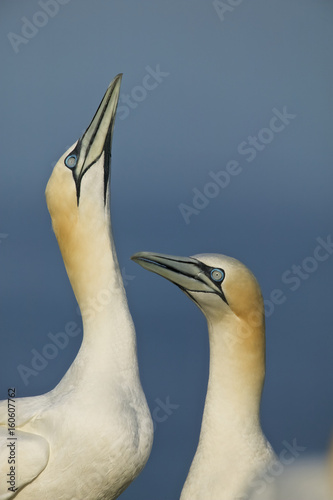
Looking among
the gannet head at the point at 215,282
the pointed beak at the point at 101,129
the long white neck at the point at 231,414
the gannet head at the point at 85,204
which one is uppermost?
the pointed beak at the point at 101,129

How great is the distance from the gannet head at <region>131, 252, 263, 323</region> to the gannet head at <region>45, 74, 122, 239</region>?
0.36 m

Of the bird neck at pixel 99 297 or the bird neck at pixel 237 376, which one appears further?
the bird neck at pixel 99 297

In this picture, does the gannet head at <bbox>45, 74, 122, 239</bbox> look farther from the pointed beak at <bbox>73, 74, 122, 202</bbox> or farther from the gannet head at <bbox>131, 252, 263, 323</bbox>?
the gannet head at <bbox>131, 252, 263, 323</bbox>

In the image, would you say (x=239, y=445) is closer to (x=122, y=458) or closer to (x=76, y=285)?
(x=122, y=458)

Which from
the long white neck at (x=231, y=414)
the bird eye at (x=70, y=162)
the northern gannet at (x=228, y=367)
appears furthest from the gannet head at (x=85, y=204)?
the long white neck at (x=231, y=414)

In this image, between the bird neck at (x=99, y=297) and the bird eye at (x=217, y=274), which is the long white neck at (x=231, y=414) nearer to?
the bird eye at (x=217, y=274)

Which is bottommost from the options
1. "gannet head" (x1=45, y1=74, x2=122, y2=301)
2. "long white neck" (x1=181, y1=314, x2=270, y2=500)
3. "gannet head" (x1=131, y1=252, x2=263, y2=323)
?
"long white neck" (x1=181, y1=314, x2=270, y2=500)

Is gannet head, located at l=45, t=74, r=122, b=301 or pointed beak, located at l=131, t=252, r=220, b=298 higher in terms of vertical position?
gannet head, located at l=45, t=74, r=122, b=301

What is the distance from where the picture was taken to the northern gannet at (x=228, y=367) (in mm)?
4027

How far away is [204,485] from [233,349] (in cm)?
60

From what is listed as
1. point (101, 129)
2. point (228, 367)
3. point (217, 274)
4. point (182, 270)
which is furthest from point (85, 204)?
point (228, 367)

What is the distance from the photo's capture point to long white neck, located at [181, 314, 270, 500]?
399cm

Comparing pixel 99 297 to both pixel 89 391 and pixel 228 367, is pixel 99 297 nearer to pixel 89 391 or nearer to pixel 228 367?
pixel 89 391

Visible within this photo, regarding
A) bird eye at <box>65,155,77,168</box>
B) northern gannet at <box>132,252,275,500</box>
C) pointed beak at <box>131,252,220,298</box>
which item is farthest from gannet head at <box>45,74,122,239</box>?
northern gannet at <box>132,252,275,500</box>
